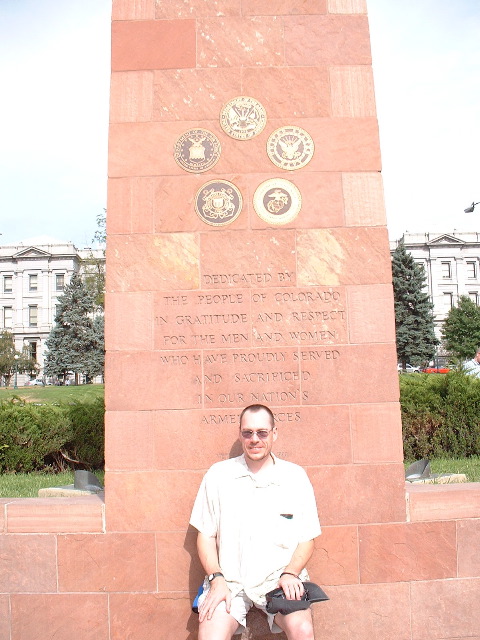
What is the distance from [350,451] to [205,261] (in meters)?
Answer: 1.80

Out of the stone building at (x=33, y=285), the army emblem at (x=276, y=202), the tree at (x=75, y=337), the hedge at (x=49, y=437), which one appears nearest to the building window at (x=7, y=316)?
the stone building at (x=33, y=285)

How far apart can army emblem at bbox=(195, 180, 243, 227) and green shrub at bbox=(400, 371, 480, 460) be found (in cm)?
604

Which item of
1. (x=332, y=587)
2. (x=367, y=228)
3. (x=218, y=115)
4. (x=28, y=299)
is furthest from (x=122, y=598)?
(x=28, y=299)

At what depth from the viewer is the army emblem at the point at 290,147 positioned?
4656 mm

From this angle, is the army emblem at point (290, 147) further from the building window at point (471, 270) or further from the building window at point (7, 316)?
the building window at point (7, 316)

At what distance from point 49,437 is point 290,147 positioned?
6360mm

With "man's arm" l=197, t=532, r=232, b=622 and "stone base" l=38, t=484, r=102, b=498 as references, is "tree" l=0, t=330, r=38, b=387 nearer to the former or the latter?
"stone base" l=38, t=484, r=102, b=498

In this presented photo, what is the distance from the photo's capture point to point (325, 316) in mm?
4547

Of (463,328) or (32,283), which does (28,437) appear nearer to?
(463,328)

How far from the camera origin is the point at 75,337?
51.9 meters

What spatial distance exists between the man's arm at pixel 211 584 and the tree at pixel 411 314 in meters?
42.6

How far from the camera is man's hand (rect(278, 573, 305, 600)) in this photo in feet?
11.1

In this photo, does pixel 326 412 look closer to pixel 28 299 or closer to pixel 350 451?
pixel 350 451

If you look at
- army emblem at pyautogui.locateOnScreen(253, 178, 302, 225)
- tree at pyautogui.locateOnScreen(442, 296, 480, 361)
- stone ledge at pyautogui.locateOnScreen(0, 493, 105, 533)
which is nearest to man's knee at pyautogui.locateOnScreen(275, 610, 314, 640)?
stone ledge at pyautogui.locateOnScreen(0, 493, 105, 533)
